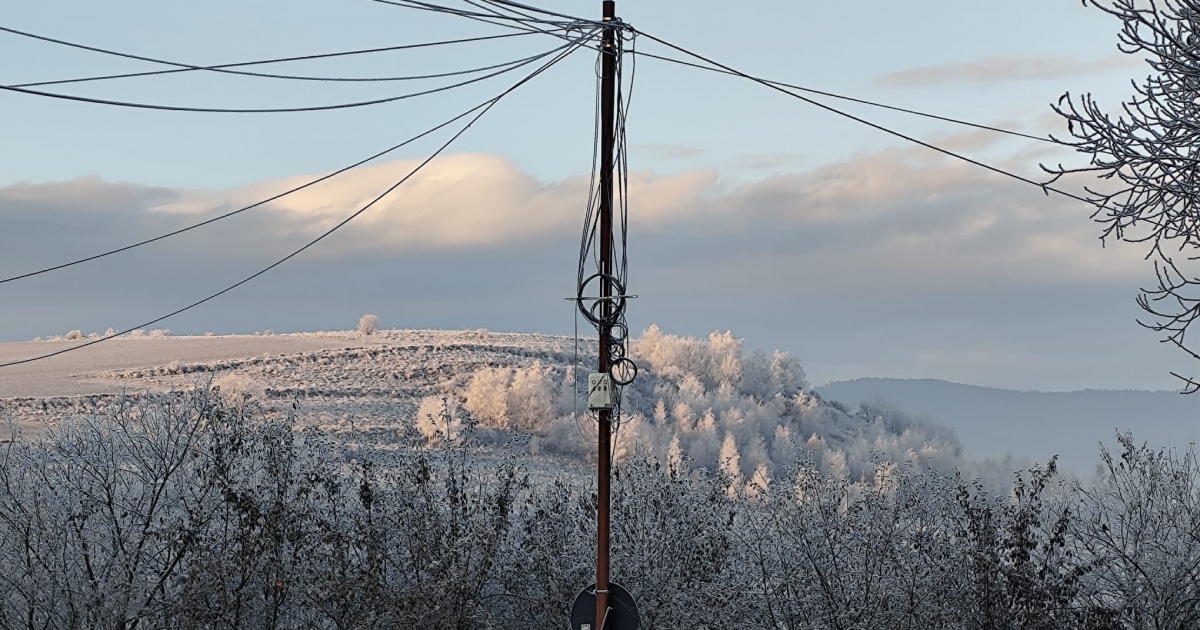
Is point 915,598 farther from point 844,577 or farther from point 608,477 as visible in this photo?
point 608,477

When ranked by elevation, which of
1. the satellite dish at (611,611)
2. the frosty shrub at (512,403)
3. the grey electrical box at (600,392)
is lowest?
the satellite dish at (611,611)

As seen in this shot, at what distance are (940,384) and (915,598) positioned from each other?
80.2 feet

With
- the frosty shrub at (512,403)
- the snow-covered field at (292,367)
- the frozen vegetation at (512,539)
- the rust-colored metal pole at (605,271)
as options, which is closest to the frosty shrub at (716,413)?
the frosty shrub at (512,403)

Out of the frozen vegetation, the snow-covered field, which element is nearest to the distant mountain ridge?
the frozen vegetation

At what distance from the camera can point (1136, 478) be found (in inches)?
466

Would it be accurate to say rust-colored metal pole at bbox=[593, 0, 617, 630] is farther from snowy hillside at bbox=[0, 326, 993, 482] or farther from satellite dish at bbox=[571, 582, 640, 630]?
snowy hillside at bbox=[0, 326, 993, 482]

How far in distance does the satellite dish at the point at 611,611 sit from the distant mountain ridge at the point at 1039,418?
219 inches

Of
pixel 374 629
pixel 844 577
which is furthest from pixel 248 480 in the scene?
pixel 844 577

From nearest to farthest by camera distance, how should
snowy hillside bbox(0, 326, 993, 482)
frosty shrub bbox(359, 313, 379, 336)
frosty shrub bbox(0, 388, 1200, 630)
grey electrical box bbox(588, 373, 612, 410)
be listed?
grey electrical box bbox(588, 373, 612, 410) → frosty shrub bbox(0, 388, 1200, 630) → snowy hillside bbox(0, 326, 993, 482) → frosty shrub bbox(359, 313, 379, 336)

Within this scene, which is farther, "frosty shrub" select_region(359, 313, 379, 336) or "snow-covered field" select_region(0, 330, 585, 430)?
"frosty shrub" select_region(359, 313, 379, 336)

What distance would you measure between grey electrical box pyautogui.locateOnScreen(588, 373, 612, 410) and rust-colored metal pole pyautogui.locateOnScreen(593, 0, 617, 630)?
7.3 inches

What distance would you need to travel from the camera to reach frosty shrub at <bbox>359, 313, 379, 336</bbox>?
38812 millimetres

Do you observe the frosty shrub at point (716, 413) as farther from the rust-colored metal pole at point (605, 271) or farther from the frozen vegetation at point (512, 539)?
the rust-colored metal pole at point (605, 271)

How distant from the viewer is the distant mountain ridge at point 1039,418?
12609 millimetres
